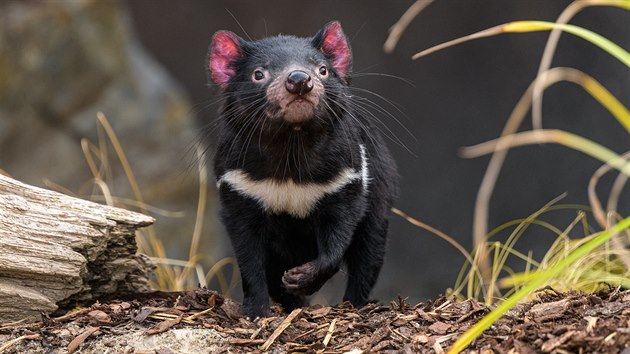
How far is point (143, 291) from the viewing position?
396cm

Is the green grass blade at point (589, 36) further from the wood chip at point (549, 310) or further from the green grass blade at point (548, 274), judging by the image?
the wood chip at point (549, 310)

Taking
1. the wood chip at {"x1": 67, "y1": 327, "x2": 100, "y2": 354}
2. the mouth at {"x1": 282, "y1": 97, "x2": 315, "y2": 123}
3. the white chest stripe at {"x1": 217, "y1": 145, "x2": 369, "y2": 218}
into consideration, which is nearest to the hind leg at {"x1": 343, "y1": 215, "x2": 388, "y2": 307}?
the white chest stripe at {"x1": 217, "y1": 145, "x2": 369, "y2": 218}

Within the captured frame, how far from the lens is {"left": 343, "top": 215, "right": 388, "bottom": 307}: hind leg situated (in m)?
4.10

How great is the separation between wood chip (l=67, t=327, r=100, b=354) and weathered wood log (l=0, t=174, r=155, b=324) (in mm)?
333

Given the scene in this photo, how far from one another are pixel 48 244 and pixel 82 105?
16.2 feet

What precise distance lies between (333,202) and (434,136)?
18.9 feet

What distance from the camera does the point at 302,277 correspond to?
3.62 m

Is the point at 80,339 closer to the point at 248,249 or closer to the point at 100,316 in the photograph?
the point at 100,316

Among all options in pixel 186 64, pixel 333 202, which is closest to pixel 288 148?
pixel 333 202

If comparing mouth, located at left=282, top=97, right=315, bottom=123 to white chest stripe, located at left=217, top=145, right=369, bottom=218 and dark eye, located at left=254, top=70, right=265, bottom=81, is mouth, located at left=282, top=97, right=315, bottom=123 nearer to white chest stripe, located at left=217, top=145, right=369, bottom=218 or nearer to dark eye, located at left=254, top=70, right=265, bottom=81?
dark eye, located at left=254, top=70, right=265, bottom=81

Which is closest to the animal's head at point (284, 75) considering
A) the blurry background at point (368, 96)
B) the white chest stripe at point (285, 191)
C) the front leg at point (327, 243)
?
the white chest stripe at point (285, 191)

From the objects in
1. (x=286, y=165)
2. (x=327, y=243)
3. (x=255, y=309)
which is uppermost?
(x=286, y=165)

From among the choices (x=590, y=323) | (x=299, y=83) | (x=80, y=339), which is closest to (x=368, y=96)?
(x=299, y=83)

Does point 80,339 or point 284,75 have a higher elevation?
point 284,75
